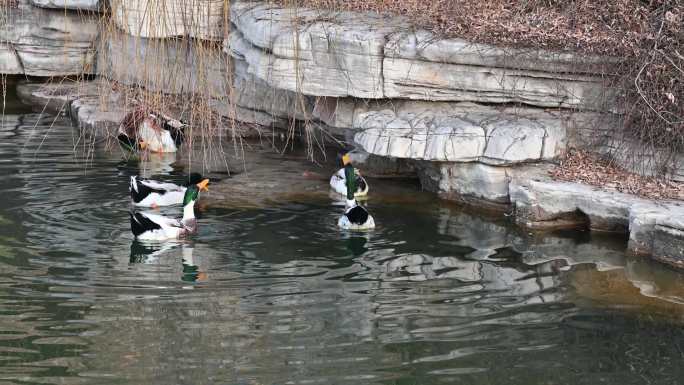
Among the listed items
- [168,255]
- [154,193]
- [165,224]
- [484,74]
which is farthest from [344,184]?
[168,255]

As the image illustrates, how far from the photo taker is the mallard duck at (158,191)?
11383 millimetres

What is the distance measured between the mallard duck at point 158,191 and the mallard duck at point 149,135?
1392mm

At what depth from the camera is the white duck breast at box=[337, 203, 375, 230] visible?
1052 cm

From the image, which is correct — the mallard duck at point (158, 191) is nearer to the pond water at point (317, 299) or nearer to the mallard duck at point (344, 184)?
the pond water at point (317, 299)

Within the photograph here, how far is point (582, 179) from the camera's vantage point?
11195 millimetres

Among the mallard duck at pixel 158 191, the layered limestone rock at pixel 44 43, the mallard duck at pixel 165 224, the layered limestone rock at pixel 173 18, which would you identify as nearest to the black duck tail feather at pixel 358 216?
the mallard duck at pixel 165 224

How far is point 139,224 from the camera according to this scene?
10.1 metres

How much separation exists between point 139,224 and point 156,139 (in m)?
3.83

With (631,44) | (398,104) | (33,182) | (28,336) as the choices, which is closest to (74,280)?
(28,336)

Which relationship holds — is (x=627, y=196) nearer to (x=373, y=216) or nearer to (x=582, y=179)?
(x=582, y=179)

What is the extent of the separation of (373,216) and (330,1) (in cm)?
309

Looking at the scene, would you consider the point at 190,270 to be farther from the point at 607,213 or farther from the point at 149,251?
the point at 607,213

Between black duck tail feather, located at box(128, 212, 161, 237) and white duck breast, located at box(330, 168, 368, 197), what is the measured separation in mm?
2551

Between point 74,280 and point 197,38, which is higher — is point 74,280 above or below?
below
